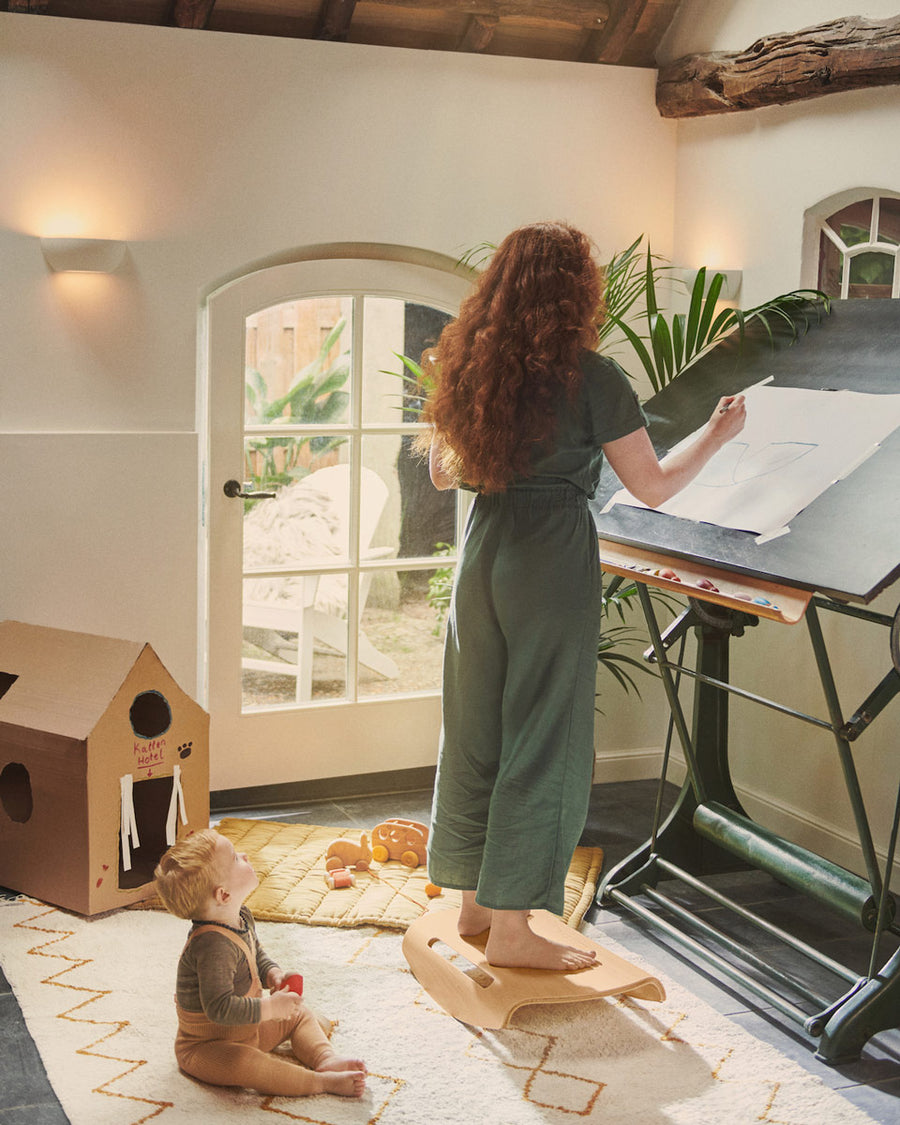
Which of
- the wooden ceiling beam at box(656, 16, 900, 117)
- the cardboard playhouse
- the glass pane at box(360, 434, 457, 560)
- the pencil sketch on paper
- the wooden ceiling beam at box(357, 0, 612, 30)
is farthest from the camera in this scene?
the glass pane at box(360, 434, 457, 560)

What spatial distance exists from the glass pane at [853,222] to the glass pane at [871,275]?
2.1 inches

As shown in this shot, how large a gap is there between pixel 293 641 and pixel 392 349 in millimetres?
986

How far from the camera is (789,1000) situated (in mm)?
2754

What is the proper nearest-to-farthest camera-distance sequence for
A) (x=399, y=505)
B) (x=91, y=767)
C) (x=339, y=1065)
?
(x=339, y=1065)
(x=91, y=767)
(x=399, y=505)

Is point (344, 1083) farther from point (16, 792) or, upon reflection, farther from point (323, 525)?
point (323, 525)

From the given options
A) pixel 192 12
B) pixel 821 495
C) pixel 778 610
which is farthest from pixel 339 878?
pixel 192 12

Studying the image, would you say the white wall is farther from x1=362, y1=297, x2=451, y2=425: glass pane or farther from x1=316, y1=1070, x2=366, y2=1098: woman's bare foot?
x1=316, y1=1070, x2=366, y2=1098: woman's bare foot

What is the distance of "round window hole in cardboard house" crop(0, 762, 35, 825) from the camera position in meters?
3.19

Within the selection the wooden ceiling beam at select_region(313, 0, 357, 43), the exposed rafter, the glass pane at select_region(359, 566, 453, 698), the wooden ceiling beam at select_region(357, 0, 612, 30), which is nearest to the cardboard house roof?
Answer: the glass pane at select_region(359, 566, 453, 698)

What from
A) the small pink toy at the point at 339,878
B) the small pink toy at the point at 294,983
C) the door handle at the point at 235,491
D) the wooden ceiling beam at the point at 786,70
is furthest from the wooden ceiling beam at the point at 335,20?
the small pink toy at the point at 294,983

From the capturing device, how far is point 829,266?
3.62 meters

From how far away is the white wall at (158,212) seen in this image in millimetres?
3475

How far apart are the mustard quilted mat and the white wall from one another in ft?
1.99

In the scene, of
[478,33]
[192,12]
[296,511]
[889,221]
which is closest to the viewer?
[889,221]
